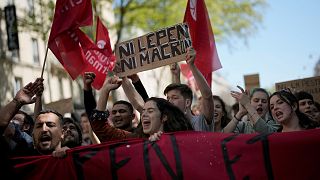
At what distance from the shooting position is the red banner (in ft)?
12.9

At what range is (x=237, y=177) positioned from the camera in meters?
4.03

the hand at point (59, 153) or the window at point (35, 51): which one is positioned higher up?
the window at point (35, 51)

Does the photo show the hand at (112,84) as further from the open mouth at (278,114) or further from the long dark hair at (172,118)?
the open mouth at (278,114)

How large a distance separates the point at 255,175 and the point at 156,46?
2179mm

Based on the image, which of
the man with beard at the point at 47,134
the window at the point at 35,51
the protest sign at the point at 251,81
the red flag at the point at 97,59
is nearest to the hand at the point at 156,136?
the man with beard at the point at 47,134

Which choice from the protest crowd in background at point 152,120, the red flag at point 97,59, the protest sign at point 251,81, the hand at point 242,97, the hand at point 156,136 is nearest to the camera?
the protest crowd in background at point 152,120

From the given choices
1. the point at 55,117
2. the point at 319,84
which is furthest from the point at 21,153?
the point at 319,84

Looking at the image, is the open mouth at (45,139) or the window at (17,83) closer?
the open mouth at (45,139)

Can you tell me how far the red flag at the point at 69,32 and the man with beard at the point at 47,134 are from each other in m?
1.93

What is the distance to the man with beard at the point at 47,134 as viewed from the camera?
14.6ft

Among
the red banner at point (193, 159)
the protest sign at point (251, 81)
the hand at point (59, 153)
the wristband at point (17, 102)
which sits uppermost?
the protest sign at point (251, 81)

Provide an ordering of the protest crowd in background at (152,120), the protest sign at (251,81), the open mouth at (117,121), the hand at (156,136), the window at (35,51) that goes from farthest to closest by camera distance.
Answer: the window at (35,51) < the protest sign at (251,81) < the open mouth at (117,121) < the hand at (156,136) < the protest crowd in background at (152,120)

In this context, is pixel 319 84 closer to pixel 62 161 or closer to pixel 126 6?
pixel 62 161

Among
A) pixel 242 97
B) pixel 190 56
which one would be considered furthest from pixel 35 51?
pixel 190 56
